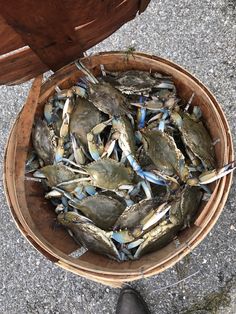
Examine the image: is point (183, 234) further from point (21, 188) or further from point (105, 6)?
point (105, 6)

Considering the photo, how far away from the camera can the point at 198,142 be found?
75.1 inches

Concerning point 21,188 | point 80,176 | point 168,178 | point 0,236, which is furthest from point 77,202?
point 0,236

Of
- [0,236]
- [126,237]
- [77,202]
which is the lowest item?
[0,236]

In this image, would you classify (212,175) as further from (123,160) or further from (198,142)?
(123,160)

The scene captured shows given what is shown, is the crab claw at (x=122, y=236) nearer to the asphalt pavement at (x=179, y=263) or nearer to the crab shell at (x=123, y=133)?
the crab shell at (x=123, y=133)

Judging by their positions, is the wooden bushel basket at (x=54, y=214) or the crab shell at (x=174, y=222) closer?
the wooden bushel basket at (x=54, y=214)

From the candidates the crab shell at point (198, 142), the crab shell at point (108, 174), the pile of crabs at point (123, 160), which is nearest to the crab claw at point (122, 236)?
the pile of crabs at point (123, 160)

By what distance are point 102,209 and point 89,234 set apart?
0.41 feet

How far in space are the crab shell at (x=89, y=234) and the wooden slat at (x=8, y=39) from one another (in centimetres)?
84

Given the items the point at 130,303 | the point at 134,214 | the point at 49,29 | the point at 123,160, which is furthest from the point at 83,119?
the point at 130,303

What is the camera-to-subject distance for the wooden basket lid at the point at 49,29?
1183 mm

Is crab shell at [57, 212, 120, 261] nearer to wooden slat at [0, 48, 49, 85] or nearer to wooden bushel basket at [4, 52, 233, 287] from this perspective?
wooden bushel basket at [4, 52, 233, 287]

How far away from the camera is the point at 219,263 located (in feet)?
7.55

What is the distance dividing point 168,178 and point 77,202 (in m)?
0.41
